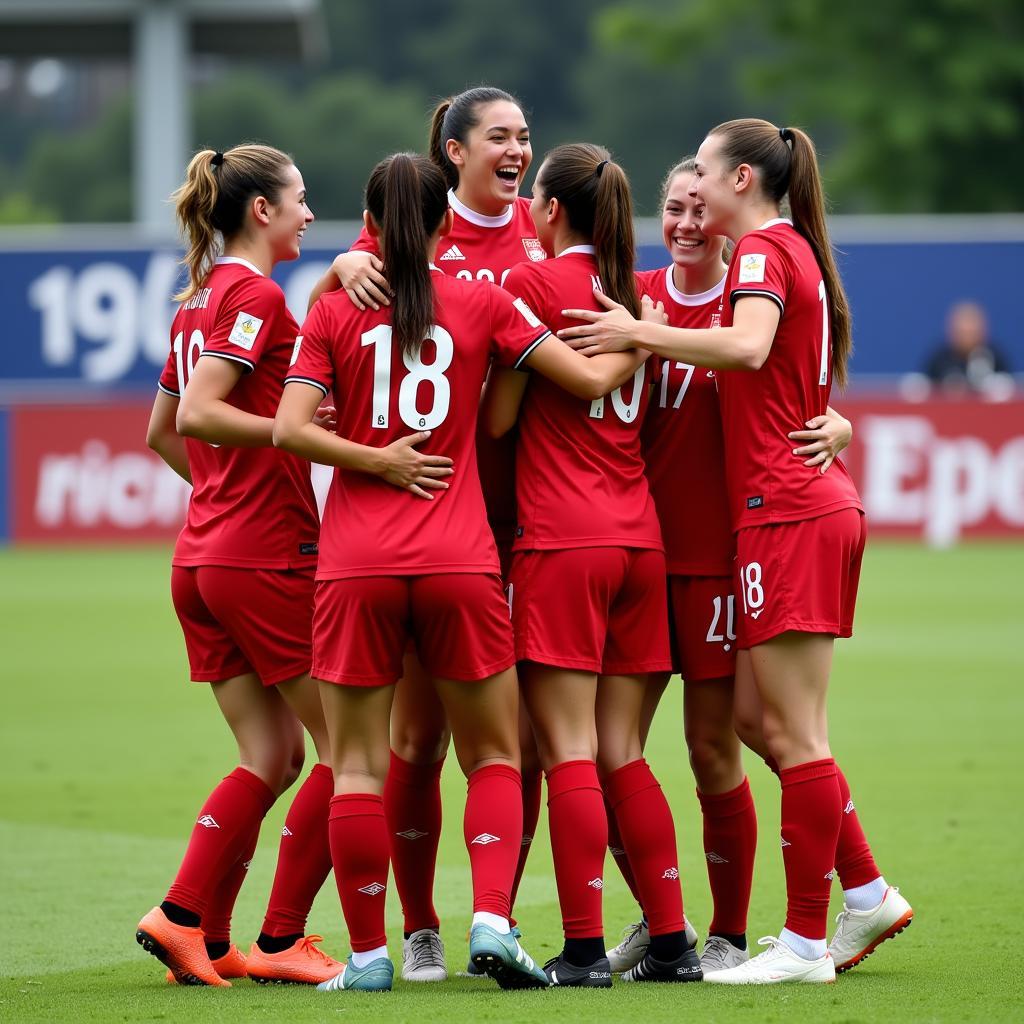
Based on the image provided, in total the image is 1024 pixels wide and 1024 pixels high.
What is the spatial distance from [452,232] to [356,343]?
0.87m

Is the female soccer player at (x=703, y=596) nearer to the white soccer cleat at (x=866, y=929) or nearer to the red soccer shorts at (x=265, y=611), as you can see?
the white soccer cleat at (x=866, y=929)

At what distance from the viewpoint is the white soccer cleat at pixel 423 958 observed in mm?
5402

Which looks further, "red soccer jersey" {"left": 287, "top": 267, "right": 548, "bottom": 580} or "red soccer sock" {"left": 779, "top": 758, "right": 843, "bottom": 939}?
"red soccer sock" {"left": 779, "top": 758, "right": 843, "bottom": 939}

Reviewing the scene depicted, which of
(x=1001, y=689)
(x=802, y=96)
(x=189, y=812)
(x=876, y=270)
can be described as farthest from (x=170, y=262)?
(x=802, y=96)

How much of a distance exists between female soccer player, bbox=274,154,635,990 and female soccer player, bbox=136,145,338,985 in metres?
0.27

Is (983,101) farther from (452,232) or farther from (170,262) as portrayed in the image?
(452,232)

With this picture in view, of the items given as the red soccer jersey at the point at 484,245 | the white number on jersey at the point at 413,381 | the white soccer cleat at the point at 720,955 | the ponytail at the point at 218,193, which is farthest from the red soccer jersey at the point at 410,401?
the white soccer cleat at the point at 720,955

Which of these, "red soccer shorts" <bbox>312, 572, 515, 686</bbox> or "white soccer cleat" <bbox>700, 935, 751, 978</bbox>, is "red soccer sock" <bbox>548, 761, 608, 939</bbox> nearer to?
"red soccer shorts" <bbox>312, 572, 515, 686</bbox>

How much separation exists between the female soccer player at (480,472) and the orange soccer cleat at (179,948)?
567 mm

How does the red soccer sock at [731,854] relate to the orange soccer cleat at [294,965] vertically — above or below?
above

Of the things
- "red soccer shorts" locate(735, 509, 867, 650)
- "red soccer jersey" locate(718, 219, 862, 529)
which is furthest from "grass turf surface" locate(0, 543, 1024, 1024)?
"red soccer jersey" locate(718, 219, 862, 529)

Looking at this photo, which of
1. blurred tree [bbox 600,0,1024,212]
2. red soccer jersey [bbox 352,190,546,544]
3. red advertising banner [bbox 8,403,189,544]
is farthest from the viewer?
blurred tree [bbox 600,0,1024,212]

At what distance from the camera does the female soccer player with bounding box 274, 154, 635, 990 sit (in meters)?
5.00

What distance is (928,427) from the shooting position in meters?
18.9
